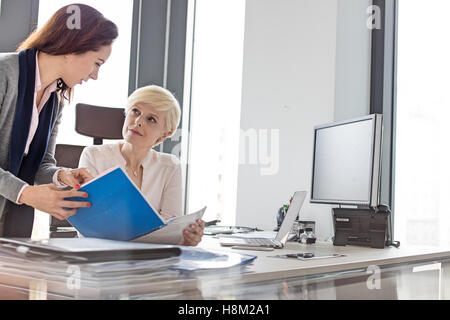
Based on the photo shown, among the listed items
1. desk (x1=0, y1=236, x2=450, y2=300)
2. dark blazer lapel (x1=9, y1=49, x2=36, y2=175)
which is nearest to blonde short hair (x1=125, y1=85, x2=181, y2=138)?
dark blazer lapel (x1=9, y1=49, x2=36, y2=175)

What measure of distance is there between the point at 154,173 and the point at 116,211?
A: 40.9 inches

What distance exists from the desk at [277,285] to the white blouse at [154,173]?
39.8 inches

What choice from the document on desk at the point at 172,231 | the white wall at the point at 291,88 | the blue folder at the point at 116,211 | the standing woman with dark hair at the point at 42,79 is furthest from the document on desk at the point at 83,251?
the white wall at the point at 291,88

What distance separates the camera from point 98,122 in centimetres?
272

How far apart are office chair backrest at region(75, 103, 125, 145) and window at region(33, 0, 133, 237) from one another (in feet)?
2.35

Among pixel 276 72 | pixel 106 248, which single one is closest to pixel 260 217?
pixel 276 72

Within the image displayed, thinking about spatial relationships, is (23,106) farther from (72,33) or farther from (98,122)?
(98,122)

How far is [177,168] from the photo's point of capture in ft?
6.82

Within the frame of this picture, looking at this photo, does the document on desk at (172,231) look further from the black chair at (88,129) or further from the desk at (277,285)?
the black chair at (88,129)

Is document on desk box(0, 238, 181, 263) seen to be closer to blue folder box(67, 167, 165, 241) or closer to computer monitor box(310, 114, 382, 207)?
blue folder box(67, 167, 165, 241)

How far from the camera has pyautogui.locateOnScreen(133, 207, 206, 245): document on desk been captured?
1196 mm

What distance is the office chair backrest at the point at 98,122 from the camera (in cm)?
269

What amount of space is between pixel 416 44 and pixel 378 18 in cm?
32
